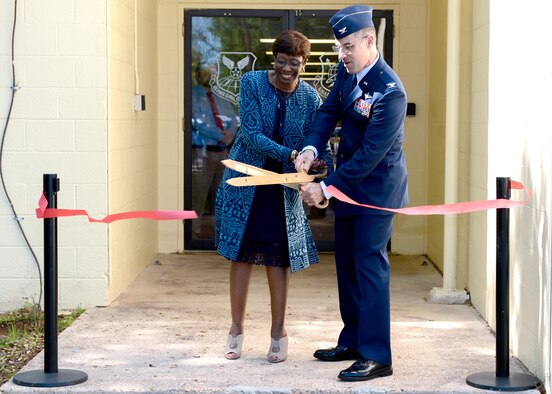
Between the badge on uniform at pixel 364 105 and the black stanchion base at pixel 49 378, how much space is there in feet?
7.01

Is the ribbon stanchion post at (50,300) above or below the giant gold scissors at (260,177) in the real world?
below

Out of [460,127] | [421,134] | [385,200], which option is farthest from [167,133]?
[385,200]

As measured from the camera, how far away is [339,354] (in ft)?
19.8

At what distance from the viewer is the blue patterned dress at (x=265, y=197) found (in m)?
5.94

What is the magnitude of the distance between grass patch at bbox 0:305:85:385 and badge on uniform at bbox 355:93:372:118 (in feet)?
8.41

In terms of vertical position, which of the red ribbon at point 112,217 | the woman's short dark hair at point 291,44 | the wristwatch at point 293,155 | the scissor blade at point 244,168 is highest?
the woman's short dark hair at point 291,44

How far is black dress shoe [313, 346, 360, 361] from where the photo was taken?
6.04 m

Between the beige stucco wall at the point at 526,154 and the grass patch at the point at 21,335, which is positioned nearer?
the beige stucco wall at the point at 526,154

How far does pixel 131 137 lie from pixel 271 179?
336cm

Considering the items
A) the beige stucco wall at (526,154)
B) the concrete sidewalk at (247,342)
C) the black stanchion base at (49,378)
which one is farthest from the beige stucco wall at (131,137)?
the beige stucco wall at (526,154)

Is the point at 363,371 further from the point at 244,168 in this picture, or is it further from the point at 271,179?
the point at 244,168

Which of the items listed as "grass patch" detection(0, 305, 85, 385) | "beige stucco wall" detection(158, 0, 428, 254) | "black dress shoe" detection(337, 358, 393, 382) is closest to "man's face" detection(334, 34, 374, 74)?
"black dress shoe" detection(337, 358, 393, 382)

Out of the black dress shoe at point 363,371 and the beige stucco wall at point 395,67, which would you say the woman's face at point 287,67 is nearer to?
the black dress shoe at point 363,371

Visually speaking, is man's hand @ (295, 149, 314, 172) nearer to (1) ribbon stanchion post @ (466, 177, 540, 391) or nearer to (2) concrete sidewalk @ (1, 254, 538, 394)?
(1) ribbon stanchion post @ (466, 177, 540, 391)
